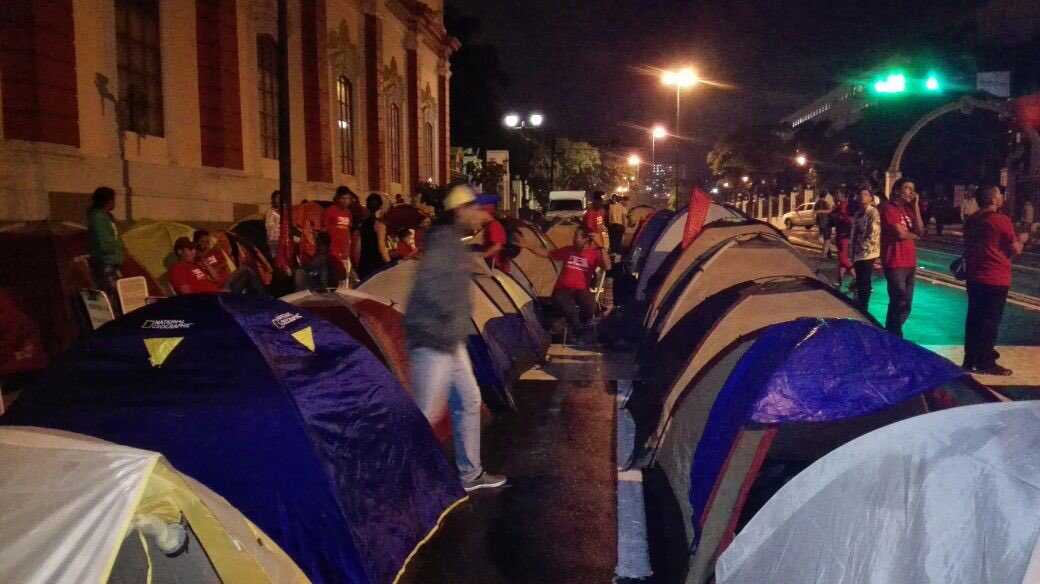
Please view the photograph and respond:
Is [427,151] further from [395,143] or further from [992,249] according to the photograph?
[992,249]

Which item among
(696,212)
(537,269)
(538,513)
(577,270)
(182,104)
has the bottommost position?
(538,513)

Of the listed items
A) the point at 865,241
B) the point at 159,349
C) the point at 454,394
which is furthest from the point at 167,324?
the point at 865,241

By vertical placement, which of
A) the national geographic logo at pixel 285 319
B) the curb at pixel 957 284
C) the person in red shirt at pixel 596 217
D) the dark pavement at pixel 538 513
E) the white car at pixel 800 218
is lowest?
the dark pavement at pixel 538 513

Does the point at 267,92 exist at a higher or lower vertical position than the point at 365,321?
higher

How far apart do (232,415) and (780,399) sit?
2.49 metres

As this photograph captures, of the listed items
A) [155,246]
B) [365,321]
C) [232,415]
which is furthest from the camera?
[155,246]

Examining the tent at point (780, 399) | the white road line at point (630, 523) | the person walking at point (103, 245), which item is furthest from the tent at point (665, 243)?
the tent at point (780, 399)

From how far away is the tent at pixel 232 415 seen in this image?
4133 millimetres

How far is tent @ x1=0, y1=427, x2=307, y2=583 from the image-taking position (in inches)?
104

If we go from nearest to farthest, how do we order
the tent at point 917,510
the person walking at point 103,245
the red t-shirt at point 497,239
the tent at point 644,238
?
the tent at point 917,510 → the red t-shirt at point 497,239 → the person walking at point 103,245 → the tent at point 644,238

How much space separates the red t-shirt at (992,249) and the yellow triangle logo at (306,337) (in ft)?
21.3

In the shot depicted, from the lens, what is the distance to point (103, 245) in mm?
9133

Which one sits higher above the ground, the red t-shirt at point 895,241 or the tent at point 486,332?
the red t-shirt at point 895,241

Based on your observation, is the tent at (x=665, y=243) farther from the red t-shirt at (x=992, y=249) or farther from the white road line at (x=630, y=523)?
the white road line at (x=630, y=523)
